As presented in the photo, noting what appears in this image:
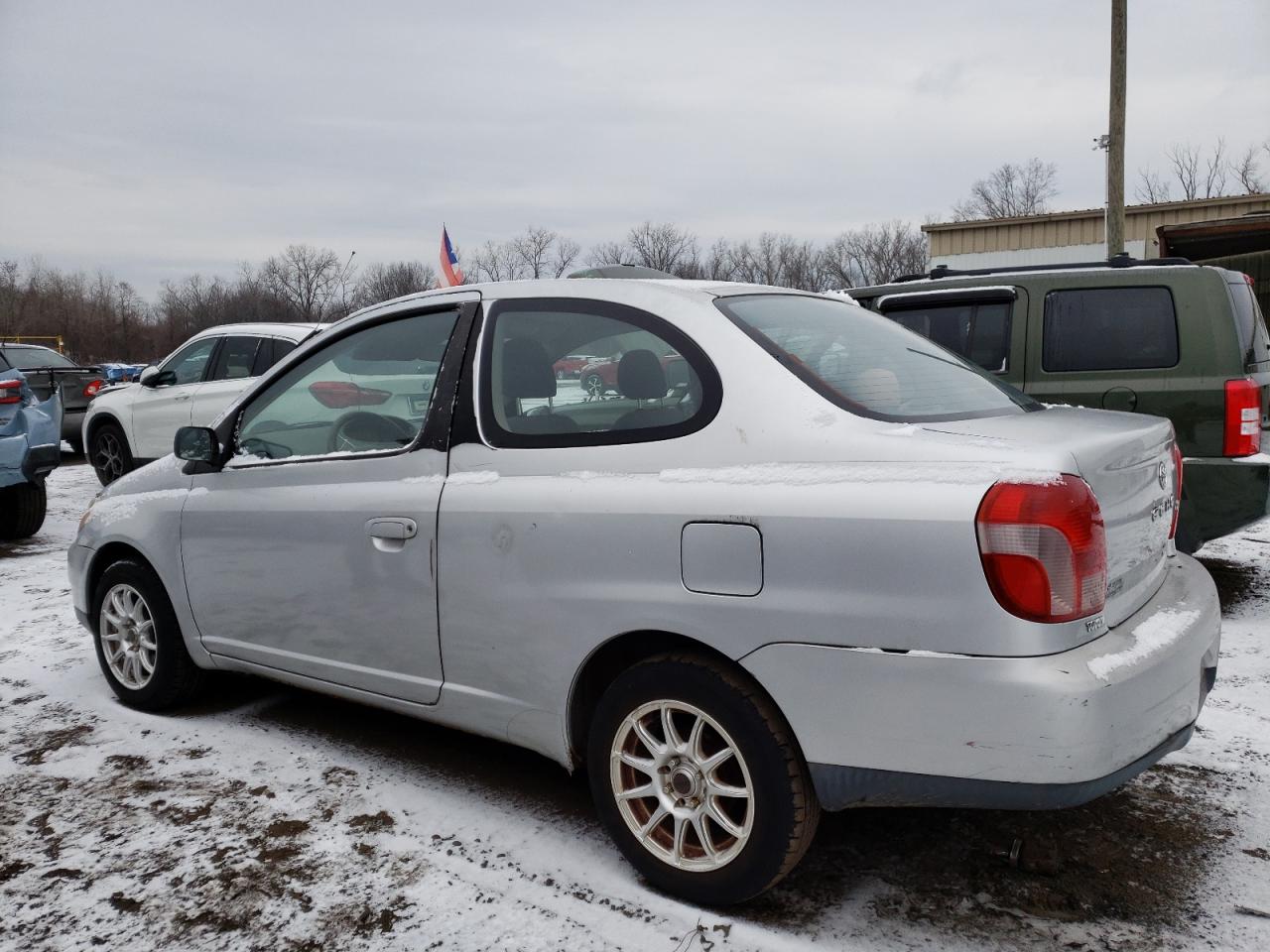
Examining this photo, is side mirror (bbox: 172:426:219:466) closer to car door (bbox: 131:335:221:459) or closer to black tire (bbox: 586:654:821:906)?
black tire (bbox: 586:654:821:906)

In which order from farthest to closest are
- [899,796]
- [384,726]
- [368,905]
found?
[384,726]
[368,905]
[899,796]

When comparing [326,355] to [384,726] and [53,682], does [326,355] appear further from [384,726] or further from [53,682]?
[53,682]

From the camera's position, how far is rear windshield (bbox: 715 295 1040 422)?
2.75 meters

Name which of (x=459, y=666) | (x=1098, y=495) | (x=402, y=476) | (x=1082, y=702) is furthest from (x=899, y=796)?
(x=402, y=476)

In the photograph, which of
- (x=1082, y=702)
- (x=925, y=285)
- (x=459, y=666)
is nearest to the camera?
(x=1082, y=702)

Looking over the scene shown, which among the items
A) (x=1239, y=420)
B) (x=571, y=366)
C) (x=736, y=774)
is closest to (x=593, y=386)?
(x=571, y=366)

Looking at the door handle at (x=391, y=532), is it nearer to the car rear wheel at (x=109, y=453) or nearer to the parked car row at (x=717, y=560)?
the parked car row at (x=717, y=560)

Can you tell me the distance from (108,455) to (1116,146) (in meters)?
13.2

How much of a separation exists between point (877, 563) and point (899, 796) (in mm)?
562

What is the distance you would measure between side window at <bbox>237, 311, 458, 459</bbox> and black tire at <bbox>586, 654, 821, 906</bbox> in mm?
1194

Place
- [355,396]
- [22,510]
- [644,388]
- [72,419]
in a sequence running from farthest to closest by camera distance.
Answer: [72,419] → [22,510] → [355,396] → [644,388]

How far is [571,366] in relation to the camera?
316 cm

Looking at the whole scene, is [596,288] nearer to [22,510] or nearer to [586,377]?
[586,377]

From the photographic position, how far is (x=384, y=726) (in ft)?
14.0
